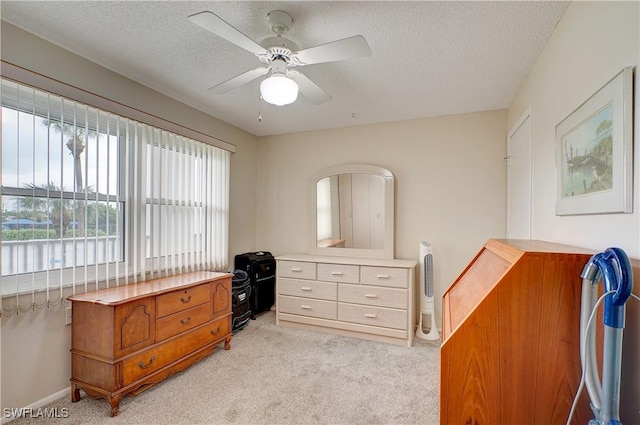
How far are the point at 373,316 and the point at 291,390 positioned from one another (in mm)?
1226

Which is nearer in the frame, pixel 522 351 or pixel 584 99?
pixel 522 351

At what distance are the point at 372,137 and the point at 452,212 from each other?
132 cm

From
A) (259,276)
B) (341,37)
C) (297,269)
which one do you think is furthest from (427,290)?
(341,37)

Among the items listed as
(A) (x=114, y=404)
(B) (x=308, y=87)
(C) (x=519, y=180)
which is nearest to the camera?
(A) (x=114, y=404)

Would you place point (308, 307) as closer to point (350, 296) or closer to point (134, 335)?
point (350, 296)

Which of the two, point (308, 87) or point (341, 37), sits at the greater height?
point (341, 37)

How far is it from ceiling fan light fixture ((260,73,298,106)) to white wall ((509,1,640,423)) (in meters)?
1.41

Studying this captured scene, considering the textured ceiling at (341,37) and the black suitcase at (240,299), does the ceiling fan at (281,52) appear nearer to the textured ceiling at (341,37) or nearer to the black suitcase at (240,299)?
the textured ceiling at (341,37)

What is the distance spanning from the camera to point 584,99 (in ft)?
4.61

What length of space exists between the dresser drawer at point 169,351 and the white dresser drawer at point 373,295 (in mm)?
1242

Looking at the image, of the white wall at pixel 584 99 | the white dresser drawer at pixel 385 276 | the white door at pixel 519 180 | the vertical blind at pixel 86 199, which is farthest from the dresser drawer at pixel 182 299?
the white door at pixel 519 180

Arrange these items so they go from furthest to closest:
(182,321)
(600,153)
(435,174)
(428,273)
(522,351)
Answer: (435,174) → (428,273) → (182,321) → (600,153) → (522,351)

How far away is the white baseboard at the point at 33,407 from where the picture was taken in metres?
1.81

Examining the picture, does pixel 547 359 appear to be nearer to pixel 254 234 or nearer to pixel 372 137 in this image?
pixel 372 137
